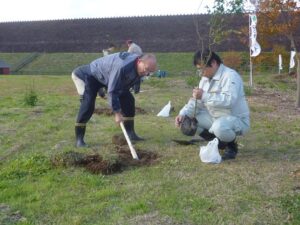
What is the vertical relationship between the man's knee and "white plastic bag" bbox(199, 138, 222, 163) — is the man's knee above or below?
above

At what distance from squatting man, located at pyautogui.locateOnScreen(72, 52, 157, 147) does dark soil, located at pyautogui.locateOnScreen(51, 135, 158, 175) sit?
52cm

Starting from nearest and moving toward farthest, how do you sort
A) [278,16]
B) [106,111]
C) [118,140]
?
[118,140] < [106,111] < [278,16]

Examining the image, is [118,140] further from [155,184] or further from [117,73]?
[155,184]

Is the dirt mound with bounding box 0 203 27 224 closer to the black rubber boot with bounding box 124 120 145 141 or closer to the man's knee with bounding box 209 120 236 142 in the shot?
the man's knee with bounding box 209 120 236 142

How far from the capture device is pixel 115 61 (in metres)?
6.01

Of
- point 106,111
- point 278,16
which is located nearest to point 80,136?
point 106,111

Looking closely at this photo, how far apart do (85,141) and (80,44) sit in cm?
4009

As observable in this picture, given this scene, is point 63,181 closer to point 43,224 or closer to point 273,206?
point 43,224

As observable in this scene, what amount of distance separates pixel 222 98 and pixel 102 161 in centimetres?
143

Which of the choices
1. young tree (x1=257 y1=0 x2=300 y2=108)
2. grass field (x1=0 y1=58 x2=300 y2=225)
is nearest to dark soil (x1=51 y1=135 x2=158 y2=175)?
grass field (x1=0 y1=58 x2=300 y2=225)

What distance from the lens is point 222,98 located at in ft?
17.1

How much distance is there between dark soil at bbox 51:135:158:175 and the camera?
16.8 ft

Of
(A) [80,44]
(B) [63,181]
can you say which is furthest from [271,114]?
(A) [80,44]

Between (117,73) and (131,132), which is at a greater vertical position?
(117,73)
